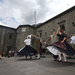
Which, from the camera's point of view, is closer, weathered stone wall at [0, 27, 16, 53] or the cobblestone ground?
the cobblestone ground

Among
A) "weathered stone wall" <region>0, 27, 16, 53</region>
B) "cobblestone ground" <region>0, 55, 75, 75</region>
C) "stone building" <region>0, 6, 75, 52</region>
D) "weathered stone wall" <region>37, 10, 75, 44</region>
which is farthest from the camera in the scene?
Result: "weathered stone wall" <region>0, 27, 16, 53</region>

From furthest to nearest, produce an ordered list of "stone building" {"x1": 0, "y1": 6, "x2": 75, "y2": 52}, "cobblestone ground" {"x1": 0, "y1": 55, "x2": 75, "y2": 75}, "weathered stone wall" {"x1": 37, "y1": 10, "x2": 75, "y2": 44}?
"stone building" {"x1": 0, "y1": 6, "x2": 75, "y2": 52} → "weathered stone wall" {"x1": 37, "y1": 10, "x2": 75, "y2": 44} → "cobblestone ground" {"x1": 0, "y1": 55, "x2": 75, "y2": 75}

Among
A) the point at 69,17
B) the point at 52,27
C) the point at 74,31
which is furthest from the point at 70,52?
the point at 52,27

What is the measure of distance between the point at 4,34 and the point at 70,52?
19.2m

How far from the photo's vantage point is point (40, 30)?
54.4 ft

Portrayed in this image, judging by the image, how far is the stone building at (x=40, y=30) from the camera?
10.4 m

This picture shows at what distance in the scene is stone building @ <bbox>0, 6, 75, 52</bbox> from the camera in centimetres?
1038

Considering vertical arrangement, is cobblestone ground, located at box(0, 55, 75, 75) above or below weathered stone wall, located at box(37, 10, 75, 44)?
below

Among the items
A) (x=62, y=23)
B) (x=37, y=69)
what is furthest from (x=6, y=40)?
(x=37, y=69)

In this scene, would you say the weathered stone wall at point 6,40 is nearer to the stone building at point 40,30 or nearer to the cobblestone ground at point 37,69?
the stone building at point 40,30

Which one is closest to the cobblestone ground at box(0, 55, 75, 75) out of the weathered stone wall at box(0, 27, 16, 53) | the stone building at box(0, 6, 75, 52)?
the stone building at box(0, 6, 75, 52)

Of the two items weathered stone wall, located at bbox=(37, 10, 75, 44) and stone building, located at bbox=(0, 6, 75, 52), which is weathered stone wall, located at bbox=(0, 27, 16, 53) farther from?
weathered stone wall, located at bbox=(37, 10, 75, 44)

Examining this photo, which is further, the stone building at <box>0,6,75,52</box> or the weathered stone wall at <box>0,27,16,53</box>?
the weathered stone wall at <box>0,27,16,53</box>

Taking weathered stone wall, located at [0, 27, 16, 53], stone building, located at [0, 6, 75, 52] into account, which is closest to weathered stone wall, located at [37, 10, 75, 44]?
stone building, located at [0, 6, 75, 52]
